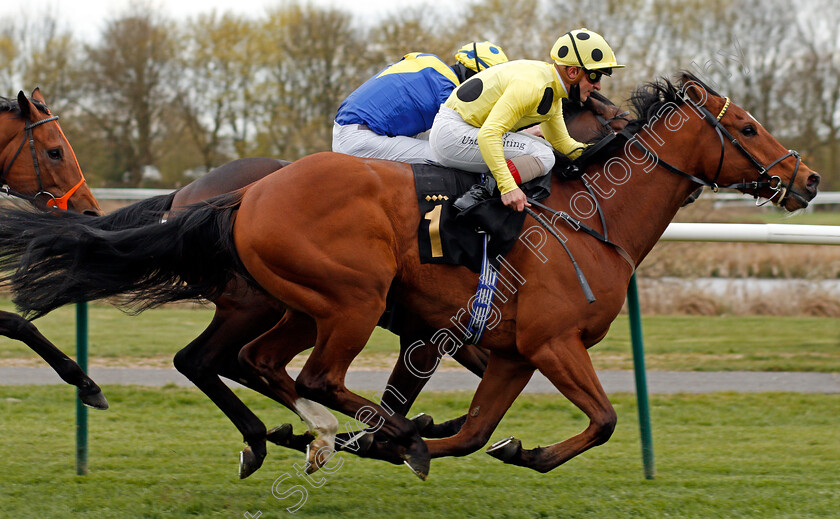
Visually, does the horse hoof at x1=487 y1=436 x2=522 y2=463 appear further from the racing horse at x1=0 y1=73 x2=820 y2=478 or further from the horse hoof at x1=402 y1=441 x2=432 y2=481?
the horse hoof at x1=402 y1=441 x2=432 y2=481

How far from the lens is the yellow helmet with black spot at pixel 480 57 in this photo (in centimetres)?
462

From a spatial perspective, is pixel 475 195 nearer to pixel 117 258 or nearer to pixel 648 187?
pixel 648 187

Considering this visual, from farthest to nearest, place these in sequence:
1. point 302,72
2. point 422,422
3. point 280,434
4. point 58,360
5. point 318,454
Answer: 1. point 302,72
2. point 422,422
3. point 58,360
4. point 280,434
5. point 318,454

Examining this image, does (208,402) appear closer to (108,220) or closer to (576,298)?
(108,220)

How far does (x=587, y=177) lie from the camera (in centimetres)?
403

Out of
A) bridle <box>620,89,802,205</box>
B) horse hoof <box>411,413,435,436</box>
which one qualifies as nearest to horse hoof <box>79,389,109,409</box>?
horse hoof <box>411,413,435,436</box>

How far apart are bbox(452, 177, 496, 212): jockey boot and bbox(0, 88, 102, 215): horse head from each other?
231 centimetres

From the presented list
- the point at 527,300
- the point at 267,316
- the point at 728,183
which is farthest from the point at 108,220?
the point at 728,183

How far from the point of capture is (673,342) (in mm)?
8469

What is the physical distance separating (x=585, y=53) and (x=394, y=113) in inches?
41.2

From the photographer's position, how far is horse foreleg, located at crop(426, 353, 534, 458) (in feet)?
12.6

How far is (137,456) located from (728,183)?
3.25 meters

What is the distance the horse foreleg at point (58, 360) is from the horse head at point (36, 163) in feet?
2.39

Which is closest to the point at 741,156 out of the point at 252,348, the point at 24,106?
the point at 252,348
